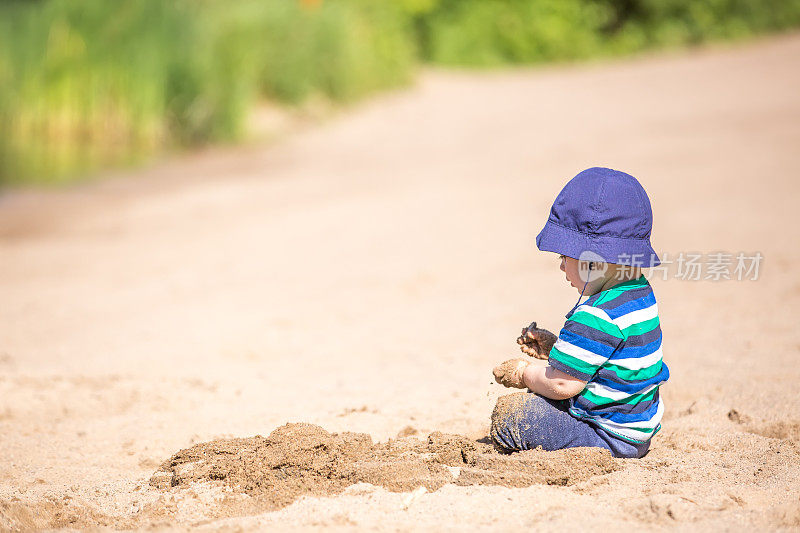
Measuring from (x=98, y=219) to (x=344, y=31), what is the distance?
6432mm

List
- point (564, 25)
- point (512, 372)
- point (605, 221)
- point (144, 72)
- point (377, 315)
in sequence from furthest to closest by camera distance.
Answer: point (564, 25) → point (144, 72) → point (377, 315) → point (512, 372) → point (605, 221)

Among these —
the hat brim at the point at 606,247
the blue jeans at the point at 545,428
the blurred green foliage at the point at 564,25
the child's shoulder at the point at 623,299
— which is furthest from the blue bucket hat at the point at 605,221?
the blurred green foliage at the point at 564,25

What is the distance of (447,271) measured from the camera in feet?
17.7

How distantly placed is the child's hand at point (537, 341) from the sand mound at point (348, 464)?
288 millimetres

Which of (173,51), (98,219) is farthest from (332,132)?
(98,219)

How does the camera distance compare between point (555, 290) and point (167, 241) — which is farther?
point (167, 241)

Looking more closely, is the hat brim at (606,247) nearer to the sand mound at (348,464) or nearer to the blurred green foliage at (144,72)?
the sand mound at (348,464)

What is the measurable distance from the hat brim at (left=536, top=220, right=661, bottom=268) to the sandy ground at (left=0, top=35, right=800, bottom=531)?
0.61 meters

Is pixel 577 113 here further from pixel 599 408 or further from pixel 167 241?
pixel 599 408

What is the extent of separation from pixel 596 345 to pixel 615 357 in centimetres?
9

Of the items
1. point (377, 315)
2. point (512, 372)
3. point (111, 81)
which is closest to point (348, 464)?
point (512, 372)

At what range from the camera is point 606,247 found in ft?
8.02

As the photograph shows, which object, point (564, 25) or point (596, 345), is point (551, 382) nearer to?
point (596, 345)

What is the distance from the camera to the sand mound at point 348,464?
2.50 metres
